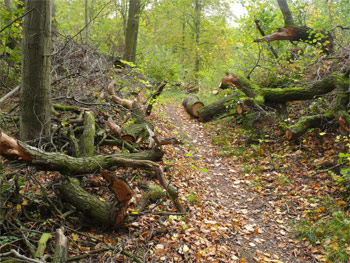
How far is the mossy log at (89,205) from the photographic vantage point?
3.62m

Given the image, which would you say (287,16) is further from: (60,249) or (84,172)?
(60,249)

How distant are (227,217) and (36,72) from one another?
166 inches

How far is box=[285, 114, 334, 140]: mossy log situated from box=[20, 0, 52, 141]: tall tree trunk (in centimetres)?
558

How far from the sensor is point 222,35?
20125 mm

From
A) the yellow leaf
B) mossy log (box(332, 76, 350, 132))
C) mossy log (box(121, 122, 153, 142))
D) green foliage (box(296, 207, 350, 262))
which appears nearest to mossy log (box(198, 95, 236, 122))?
mossy log (box(332, 76, 350, 132))

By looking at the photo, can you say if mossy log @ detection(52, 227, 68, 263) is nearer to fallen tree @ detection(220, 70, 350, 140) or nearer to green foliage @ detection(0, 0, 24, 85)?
green foliage @ detection(0, 0, 24, 85)

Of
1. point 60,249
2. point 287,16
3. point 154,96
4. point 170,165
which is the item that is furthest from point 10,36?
point 287,16

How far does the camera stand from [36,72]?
4.27 metres

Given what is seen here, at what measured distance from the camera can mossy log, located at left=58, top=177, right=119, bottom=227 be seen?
3.62m

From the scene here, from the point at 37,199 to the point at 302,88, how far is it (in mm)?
7002

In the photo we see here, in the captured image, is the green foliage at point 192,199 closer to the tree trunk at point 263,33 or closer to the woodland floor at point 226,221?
the woodland floor at point 226,221

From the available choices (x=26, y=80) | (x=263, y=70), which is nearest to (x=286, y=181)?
(x=263, y=70)

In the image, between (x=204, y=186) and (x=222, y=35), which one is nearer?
(x=204, y=186)

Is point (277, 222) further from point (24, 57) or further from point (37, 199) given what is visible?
point (24, 57)
